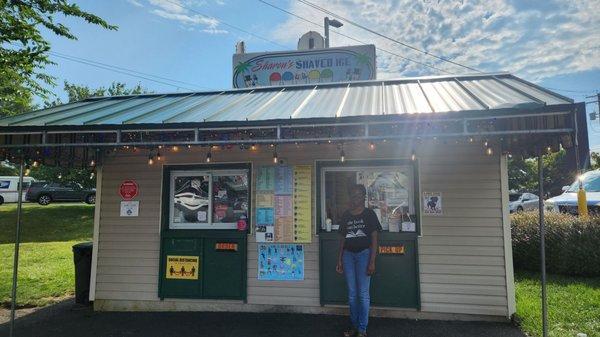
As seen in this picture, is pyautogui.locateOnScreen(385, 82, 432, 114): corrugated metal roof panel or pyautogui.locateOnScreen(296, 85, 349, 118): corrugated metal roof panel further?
pyautogui.locateOnScreen(296, 85, 349, 118): corrugated metal roof panel

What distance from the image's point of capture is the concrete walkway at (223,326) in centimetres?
538

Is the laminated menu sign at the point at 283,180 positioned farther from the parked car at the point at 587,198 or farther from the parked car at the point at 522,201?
the parked car at the point at 522,201

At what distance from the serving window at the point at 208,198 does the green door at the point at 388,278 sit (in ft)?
5.34

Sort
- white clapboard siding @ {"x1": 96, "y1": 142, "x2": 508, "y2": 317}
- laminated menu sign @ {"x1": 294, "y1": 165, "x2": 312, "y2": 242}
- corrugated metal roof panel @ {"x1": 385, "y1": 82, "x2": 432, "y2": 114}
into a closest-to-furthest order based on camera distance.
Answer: corrugated metal roof panel @ {"x1": 385, "y1": 82, "x2": 432, "y2": 114}
white clapboard siding @ {"x1": 96, "y1": 142, "x2": 508, "y2": 317}
laminated menu sign @ {"x1": 294, "y1": 165, "x2": 312, "y2": 242}

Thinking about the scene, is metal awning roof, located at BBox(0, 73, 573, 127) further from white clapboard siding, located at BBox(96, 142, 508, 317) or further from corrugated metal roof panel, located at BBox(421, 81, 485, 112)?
white clapboard siding, located at BBox(96, 142, 508, 317)

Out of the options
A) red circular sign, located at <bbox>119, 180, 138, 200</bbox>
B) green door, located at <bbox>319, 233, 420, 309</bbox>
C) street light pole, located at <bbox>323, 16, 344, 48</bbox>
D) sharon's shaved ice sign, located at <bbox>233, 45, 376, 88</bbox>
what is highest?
street light pole, located at <bbox>323, 16, 344, 48</bbox>

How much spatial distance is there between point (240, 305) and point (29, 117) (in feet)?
13.7

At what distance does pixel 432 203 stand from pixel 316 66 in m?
6.09

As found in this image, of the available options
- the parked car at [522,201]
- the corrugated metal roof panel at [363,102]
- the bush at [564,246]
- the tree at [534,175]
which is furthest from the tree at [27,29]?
the tree at [534,175]

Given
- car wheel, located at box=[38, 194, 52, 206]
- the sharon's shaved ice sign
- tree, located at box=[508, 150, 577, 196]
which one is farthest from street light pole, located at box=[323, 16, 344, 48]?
tree, located at box=[508, 150, 577, 196]

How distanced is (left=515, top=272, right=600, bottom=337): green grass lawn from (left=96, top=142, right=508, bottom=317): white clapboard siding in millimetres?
547

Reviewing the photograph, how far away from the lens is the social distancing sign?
6516 millimetres

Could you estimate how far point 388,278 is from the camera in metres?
5.98

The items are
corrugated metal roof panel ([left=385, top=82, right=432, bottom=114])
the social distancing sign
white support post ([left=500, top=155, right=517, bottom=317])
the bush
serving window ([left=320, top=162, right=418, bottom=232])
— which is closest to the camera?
corrugated metal roof panel ([left=385, top=82, right=432, bottom=114])
